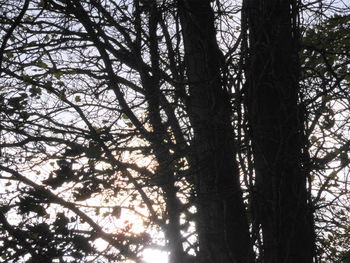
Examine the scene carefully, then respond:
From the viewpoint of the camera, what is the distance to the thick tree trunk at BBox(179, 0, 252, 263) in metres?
3.29

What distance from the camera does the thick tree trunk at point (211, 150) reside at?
329cm

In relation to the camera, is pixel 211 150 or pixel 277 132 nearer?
pixel 277 132

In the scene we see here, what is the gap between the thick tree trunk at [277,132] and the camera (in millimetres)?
2742

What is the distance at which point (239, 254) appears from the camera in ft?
10.8

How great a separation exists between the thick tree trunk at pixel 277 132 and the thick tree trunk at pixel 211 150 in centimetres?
32

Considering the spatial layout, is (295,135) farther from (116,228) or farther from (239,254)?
(116,228)

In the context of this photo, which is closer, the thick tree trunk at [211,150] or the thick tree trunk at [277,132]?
the thick tree trunk at [277,132]

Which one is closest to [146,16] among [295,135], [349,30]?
[295,135]

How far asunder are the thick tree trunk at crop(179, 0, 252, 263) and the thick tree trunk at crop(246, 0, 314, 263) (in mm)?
320

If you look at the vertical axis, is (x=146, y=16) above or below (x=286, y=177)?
above

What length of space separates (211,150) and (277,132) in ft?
1.83

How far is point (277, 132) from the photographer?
2922mm

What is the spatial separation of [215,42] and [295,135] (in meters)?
1.26

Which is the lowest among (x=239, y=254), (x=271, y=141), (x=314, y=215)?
(x=239, y=254)
